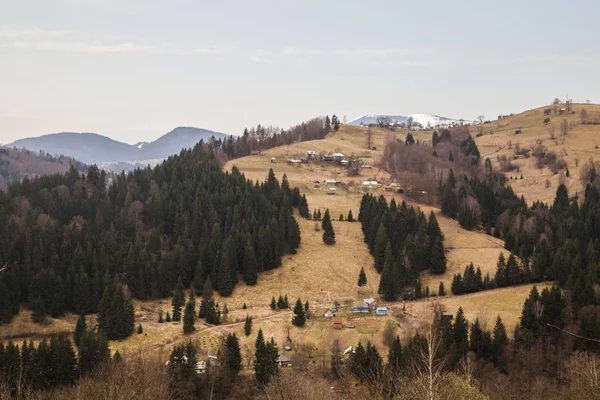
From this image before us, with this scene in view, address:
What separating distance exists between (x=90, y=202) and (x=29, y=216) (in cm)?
1204

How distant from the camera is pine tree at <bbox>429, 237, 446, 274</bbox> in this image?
86125mm

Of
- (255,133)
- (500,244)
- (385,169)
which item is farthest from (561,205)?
(255,133)

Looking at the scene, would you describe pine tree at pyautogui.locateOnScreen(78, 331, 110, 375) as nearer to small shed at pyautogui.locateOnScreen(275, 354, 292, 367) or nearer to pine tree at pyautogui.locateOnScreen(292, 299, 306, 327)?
small shed at pyautogui.locateOnScreen(275, 354, 292, 367)

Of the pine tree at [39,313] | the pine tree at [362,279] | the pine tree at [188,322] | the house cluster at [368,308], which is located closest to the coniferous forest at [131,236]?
the pine tree at [39,313]

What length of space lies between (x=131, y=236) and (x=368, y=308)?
48.8 metres

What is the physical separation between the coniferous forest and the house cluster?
2147 centimetres

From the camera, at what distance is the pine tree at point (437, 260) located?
86.1 m

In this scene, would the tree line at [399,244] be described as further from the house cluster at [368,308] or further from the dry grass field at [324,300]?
the house cluster at [368,308]

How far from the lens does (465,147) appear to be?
18500 cm

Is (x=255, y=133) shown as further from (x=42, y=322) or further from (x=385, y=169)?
(x=42, y=322)

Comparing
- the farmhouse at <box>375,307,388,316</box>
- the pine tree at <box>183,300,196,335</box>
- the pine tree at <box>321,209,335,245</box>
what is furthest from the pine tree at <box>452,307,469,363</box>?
the pine tree at <box>321,209,335,245</box>

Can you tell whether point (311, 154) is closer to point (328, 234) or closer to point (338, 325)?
point (328, 234)

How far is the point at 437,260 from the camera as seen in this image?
86.6 meters

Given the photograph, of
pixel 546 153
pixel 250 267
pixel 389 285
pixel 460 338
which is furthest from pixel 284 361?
pixel 546 153
